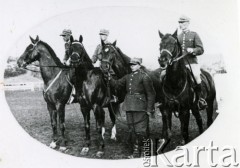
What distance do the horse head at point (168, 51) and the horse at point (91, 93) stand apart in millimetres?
489

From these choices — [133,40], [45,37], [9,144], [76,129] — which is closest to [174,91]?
[133,40]

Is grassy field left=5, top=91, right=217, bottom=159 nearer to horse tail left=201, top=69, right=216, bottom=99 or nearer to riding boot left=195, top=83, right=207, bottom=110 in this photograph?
riding boot left=195, top=83, right=207, bottom=110

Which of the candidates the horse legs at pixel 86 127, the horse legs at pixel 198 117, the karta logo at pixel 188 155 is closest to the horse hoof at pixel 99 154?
the horse legs at pixel 86 127

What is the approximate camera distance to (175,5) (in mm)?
3678

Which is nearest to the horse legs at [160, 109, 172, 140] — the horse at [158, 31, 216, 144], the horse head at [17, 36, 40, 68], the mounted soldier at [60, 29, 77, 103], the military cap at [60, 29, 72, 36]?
the horse at [158, 31, 216, 144]

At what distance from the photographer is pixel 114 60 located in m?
3.58

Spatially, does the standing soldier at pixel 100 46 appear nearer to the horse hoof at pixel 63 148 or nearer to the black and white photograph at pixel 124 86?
the black and white photograph at pixel 124 86

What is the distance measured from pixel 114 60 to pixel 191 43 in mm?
704

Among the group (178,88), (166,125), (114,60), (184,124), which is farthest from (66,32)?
(184,124)

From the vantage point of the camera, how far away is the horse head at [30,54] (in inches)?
144

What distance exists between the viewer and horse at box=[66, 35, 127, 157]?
3607 millimetres

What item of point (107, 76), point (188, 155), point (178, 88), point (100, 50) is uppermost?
point (100, 50)

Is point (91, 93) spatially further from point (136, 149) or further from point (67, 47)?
point (136, 149)

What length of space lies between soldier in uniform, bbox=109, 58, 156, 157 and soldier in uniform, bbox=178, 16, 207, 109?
0.40 metres
